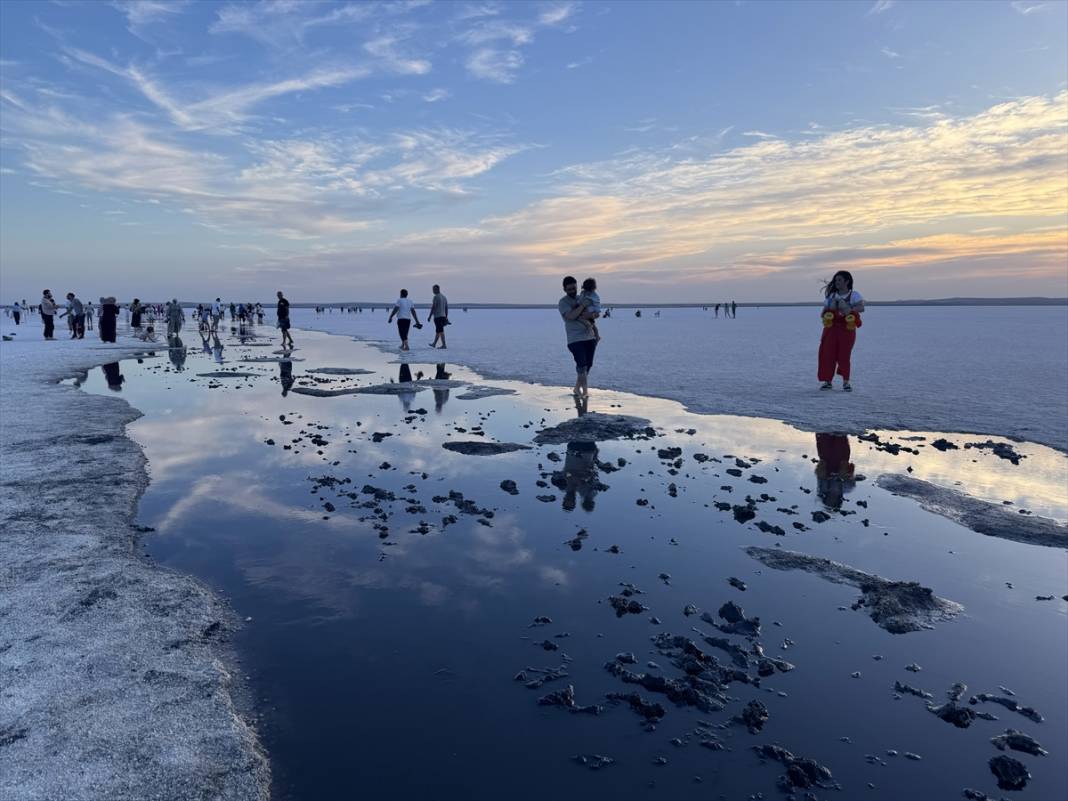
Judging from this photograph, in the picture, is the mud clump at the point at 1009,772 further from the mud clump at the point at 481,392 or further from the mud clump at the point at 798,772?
A: the mud clump at the point at 481,392

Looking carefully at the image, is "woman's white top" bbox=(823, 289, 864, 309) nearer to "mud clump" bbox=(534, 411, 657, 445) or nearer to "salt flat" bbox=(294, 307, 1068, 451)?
"salt flat" bbox=(294, 307, 1068, 451)

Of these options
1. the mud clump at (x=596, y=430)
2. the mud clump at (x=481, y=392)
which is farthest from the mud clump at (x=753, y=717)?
the mud clump at (x=481, y=392)

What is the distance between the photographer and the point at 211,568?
21.9ft

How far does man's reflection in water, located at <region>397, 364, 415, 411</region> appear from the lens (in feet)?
55.0

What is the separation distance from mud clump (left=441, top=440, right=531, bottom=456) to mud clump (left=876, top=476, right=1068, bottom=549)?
5.95 metres

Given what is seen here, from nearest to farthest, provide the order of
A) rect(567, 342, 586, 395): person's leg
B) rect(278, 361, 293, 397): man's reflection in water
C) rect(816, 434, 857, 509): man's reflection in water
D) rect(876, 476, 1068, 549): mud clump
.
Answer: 1. rect(876, 476, 1068, 549): mud clump
2. rect(816, 434, 857, 509): man's reflection in water
3. rect(567, 342, 586, 395): person's leg
4. rect(278, 361, 293, 397): man's reflection in water

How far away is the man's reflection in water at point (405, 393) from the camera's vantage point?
16.8 metres

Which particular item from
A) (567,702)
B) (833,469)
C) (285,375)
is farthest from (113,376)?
(567,702)

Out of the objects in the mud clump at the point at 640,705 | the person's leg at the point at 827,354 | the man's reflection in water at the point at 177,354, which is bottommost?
the mud clump at the point at 640,705

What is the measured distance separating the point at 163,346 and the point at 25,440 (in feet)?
93.5

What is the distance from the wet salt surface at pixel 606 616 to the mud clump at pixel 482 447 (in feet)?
1.33

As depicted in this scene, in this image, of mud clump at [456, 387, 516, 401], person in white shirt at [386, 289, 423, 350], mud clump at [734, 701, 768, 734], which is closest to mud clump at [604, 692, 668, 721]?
mud clump at [734, 701, 768, 734]

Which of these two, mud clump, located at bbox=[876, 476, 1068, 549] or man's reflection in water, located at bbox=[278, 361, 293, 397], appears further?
man's reflection in water, located at bbox=[278, 361, 293, 397]

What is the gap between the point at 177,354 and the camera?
32438 mm
